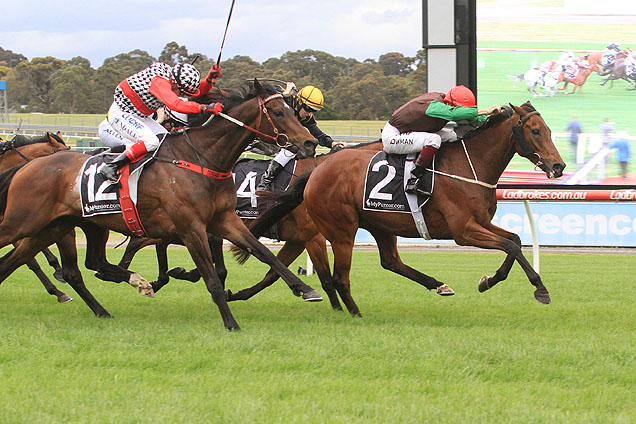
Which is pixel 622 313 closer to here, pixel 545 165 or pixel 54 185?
pixel 545 165

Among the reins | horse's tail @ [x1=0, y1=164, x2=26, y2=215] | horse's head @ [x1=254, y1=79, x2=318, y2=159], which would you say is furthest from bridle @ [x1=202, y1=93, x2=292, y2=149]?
horse's tail @ [x1=0, y1=164, x2=26, y2=215]

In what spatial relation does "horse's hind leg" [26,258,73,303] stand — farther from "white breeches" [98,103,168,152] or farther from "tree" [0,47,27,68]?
"tree" [0,47,27,68]

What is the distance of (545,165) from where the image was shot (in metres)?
6.46

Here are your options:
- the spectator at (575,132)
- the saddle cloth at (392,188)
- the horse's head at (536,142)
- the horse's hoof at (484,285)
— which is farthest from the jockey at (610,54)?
the horse's hoof at (484,285)

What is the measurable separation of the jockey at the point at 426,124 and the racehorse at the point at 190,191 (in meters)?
0.99

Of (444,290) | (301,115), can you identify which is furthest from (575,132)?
(444,290)

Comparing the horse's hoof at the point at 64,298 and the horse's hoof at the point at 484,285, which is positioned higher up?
the horse's hoof at the point at 484,285

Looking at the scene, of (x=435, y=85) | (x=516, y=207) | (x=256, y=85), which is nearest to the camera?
(x=256, y=85)

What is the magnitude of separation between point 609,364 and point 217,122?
316 cm

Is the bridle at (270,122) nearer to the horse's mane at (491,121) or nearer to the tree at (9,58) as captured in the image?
the horse's mane at (491,121)

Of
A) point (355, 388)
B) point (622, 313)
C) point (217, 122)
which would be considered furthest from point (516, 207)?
point (355, 388)

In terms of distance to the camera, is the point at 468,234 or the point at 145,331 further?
the point at 468,234

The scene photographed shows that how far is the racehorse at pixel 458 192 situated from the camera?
254 inches

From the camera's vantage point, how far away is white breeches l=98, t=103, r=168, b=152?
6355 mm
